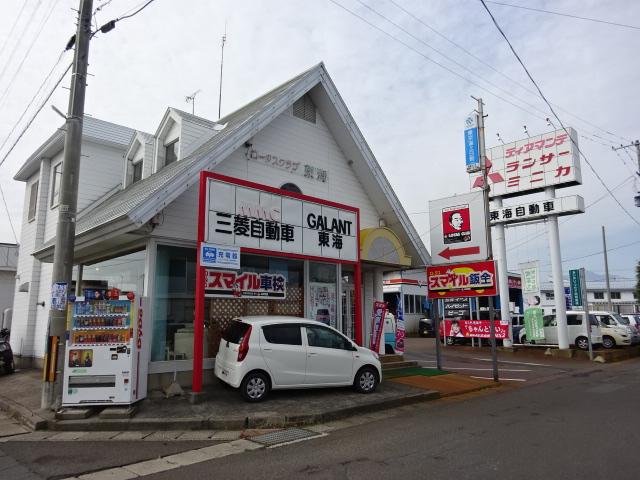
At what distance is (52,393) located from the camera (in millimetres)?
8203

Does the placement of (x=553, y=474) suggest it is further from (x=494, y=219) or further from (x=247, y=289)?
(x=494, y=219)

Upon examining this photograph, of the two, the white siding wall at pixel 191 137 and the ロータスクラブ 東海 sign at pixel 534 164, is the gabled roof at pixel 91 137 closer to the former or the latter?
the white siding wall at pixel 191 137

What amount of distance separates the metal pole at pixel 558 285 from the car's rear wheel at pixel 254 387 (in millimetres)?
15036

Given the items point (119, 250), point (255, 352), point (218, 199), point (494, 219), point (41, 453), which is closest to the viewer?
point (41, 453)

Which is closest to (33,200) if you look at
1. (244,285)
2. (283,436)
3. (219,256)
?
(244,285)

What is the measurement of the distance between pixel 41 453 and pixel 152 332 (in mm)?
3565

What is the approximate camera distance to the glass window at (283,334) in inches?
358

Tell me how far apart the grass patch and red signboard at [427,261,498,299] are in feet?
7.28

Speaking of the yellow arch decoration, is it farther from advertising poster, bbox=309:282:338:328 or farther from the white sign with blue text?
the white sign with blue text

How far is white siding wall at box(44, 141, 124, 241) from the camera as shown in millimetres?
14992

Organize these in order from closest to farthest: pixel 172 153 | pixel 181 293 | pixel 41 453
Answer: pixel 41 453 < pixel 181 293 < pixel 172 153

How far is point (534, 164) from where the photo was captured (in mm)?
20828

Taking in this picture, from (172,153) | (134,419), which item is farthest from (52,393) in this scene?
(172,153)

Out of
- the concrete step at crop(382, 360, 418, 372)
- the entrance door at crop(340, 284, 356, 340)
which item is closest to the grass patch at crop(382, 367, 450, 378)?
the concrete step at crop(382, 360, 418, 372)
